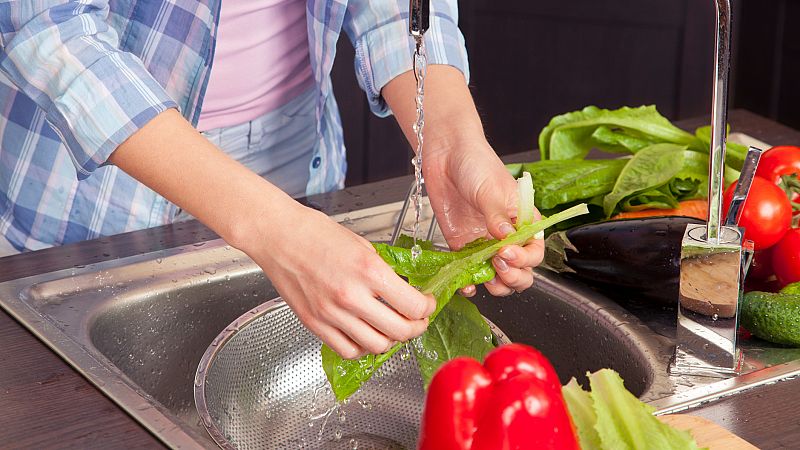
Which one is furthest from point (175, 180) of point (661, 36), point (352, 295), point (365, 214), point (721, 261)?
point (661, 36)

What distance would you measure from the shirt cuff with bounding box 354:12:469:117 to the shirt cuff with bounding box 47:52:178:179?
1.18 feet

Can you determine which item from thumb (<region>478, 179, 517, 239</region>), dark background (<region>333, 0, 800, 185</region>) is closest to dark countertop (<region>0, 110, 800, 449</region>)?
thumb (<region>478, 179, 517, 239</region>)

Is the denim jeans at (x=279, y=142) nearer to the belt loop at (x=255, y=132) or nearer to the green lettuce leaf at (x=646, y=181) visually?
the belt loop at (x=255, y=132)

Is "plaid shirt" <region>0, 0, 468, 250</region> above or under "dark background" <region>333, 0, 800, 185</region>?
above

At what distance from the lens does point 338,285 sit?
94 centimetres

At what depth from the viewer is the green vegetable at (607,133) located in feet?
4.65

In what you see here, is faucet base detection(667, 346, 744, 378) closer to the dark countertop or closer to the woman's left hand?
the dark countertop

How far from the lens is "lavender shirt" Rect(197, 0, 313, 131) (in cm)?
147

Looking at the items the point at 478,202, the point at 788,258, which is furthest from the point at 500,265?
the point at 788,258

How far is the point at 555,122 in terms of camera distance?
1.46 m

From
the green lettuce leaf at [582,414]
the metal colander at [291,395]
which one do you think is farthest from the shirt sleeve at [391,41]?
the green lettuce leaf at [582,414]

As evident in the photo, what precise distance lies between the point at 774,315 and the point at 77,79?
740mm

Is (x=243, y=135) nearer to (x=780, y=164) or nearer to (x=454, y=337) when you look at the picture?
A: (x=454, y=337)

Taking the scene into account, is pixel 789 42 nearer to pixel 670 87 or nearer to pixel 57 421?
pixel 670 87
